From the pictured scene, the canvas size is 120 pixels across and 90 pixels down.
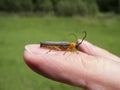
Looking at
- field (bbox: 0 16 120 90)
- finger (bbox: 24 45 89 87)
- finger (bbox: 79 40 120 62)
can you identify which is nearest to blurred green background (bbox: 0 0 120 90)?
field (bbox: 0 16 120 90)

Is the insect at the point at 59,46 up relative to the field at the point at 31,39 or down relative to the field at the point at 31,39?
up

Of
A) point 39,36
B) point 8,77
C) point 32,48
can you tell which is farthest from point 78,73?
point 39,36

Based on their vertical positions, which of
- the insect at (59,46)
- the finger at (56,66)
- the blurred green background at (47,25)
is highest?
the insect at (59,46)

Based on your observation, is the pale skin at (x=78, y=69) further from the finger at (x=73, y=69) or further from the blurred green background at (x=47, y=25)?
the blurred green background at (x=47, y=25)

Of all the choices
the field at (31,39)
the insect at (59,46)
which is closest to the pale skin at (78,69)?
the insect at (59,46)

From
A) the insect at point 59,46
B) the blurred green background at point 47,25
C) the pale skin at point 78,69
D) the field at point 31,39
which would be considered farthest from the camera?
the blurred green background at point 47,25

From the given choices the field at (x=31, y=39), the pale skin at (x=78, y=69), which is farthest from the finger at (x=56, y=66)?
the field at (x=31, y=39)

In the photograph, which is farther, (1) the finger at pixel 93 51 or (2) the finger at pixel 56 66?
(1) the finger at pixel 93 51

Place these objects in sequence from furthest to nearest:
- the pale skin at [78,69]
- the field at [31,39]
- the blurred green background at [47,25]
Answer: the blurred green background at [47,25] < the field at [31,39] < the pale skin at [78,69]
